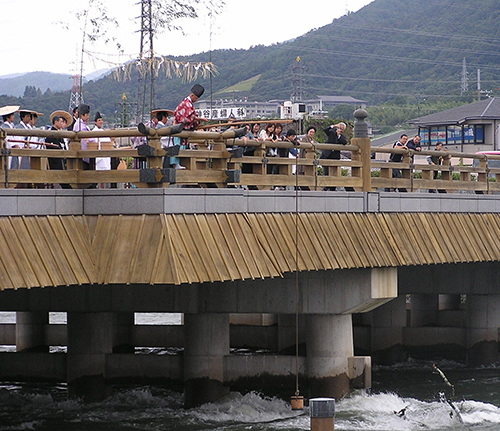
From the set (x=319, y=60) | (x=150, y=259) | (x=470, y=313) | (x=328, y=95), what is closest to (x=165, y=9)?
(x=150, y=259)

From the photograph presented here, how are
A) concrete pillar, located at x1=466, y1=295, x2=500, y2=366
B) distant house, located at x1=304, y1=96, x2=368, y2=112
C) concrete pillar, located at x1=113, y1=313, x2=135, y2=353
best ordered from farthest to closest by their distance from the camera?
distant house, located at x1=304, y1=96, x2=368, y2=112
concrete pillar, located at x1=466, y1=295, x2=500, y2=366
concrete pillar, located at x1=113, y1=313, x2=135, y2=353

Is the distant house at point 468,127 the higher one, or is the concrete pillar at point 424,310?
the distant house at point 468,127

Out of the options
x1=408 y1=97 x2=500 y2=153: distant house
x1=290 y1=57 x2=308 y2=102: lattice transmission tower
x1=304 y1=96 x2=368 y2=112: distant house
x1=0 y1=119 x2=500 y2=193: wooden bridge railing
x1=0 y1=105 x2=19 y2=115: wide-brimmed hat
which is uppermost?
x1=304 y1=96 x2=368 y2=112: distant house

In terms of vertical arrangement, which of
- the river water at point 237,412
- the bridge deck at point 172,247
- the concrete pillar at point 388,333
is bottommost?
the river water at point 237,412

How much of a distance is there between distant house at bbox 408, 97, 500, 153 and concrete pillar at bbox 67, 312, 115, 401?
3484 centimetres

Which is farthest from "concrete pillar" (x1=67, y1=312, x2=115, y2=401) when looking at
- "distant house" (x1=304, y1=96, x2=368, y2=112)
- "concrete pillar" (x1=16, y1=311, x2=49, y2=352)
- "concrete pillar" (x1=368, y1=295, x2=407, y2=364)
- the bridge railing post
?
"distant house" (x1=304, y1=96, x2=368, y2=112)

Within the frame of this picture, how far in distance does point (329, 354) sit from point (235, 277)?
5288 mm

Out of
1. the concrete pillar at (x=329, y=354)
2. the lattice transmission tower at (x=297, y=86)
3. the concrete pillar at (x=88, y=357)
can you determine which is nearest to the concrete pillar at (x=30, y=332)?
the concrete pillar at (x=88, y=357)

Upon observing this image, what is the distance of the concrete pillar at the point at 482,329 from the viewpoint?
26266 mm

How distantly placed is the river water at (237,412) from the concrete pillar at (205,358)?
24cm

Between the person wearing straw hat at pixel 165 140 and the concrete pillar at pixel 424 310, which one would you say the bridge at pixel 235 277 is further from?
the concrete pillar at pixel 424 310

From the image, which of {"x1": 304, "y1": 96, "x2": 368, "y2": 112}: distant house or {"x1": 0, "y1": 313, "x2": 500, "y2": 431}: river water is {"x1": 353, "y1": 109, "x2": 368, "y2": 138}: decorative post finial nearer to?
{"x1": 0, "y1": 313, "x2": 500, "y2": 431}: river water

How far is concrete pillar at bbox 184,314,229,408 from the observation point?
63.5ft

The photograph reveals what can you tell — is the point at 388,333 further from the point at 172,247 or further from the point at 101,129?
the point at 172,247
